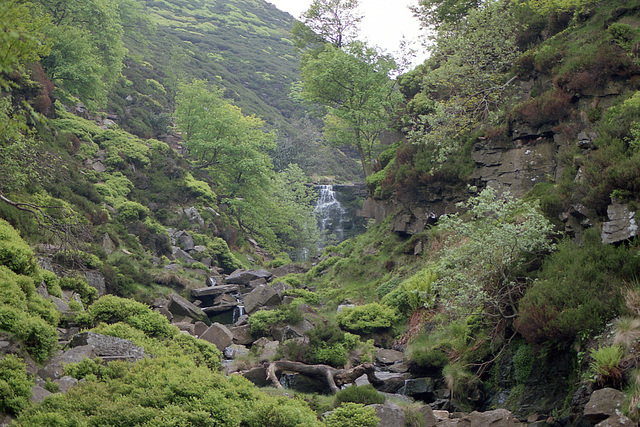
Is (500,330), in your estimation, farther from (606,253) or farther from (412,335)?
(412,335)

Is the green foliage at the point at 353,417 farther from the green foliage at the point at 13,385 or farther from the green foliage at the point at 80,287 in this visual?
the green foliage at the point at 80,287

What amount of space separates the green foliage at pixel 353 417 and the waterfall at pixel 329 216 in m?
34.2

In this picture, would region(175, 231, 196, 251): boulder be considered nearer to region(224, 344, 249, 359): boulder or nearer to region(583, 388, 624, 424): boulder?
region(224, 344, 249, 359): boulder

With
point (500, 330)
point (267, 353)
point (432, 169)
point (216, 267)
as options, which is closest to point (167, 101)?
point (216, 267)

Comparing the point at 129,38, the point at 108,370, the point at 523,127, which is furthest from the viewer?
the point at 129,38

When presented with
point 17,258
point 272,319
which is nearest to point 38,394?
point 17,258

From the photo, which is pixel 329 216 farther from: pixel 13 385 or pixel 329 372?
pixel 13 385

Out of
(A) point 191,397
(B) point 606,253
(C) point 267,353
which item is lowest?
(C) point 267,353

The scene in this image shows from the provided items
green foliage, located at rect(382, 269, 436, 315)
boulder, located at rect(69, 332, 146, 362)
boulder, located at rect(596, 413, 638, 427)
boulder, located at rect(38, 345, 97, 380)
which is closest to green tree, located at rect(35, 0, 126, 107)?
boulder, located at rect(69, 332, 146, 362)

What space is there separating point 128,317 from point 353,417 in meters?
5.48

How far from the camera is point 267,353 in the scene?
13.5m

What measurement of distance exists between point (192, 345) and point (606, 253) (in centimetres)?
841

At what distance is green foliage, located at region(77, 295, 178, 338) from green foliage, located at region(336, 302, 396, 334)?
6340 millimetres

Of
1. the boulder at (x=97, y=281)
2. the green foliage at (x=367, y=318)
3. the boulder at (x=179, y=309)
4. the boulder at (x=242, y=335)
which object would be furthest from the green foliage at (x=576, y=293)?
the boulder at (x=97, y=281)
